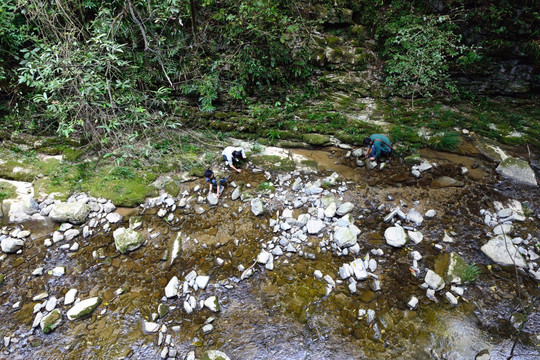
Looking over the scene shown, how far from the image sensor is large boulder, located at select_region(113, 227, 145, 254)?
A: 4.67 metres

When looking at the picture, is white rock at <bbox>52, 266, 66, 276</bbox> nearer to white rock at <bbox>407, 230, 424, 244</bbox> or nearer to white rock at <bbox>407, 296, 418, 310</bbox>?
white rock at <bbox>407, 296, 418, 310</bbox>

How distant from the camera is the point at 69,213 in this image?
5105 mm

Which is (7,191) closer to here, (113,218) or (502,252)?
(113,218)

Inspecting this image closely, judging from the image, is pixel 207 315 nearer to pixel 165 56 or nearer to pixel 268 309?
pixel 268 309

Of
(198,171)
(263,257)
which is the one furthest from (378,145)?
(198,171)

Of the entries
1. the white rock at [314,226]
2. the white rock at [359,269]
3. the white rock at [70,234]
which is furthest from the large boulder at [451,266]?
the white rock at [70,234]

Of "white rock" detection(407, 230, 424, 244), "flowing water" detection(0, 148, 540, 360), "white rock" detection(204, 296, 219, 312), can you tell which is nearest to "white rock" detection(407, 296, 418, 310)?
"flowing water" detection(0, 148, 540, 360)

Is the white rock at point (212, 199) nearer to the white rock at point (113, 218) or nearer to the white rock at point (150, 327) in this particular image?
the white rock at point (113, 218)

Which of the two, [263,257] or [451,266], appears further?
[263,257]

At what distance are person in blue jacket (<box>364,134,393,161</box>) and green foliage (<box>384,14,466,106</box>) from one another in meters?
2.27

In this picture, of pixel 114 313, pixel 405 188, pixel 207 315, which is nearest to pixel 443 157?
pixel 405 188

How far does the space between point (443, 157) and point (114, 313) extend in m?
7.60

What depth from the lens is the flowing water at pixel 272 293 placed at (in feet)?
11.3

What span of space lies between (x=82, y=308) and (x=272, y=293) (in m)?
2.99
